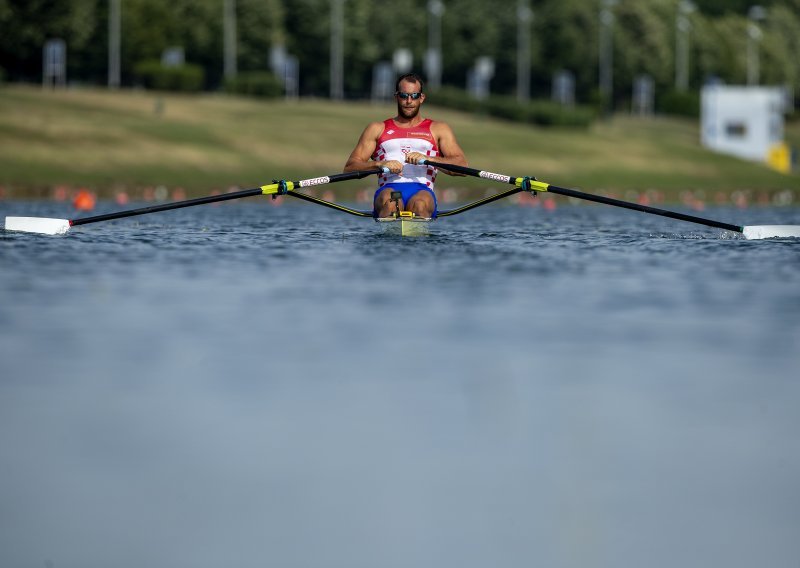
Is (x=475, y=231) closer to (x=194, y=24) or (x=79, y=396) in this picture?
(x=79, y=396)

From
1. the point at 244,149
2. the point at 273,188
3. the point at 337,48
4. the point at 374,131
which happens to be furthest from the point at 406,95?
the point at 337,48

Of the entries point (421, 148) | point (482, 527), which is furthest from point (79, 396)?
point (421, 148)

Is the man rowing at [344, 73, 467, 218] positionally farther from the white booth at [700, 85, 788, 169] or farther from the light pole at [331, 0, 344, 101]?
the light pole at [331, 0, 344, 101]

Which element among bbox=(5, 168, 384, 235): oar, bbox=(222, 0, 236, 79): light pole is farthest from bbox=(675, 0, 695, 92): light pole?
bbox=(5, 168, 384, 235): oar

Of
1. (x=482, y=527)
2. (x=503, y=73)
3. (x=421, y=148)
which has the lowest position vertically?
(x=482, y=527)

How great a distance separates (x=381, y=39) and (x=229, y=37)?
76.8ft

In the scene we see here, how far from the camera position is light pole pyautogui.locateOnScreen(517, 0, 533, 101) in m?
123

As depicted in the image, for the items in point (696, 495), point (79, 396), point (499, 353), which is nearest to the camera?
point (696, 495)

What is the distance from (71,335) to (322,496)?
5.63 metres

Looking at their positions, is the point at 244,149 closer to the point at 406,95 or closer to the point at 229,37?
the point at 229,37

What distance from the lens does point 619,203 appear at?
70.3 ft

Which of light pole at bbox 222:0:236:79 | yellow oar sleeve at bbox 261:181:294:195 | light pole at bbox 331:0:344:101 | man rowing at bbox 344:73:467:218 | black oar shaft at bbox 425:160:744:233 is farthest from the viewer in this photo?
light pole at bbox 331:0:344:101

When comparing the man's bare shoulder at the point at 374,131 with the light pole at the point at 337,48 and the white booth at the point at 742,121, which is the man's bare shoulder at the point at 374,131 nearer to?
the white booth at the point at 742,121

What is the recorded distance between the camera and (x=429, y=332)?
12930mm
